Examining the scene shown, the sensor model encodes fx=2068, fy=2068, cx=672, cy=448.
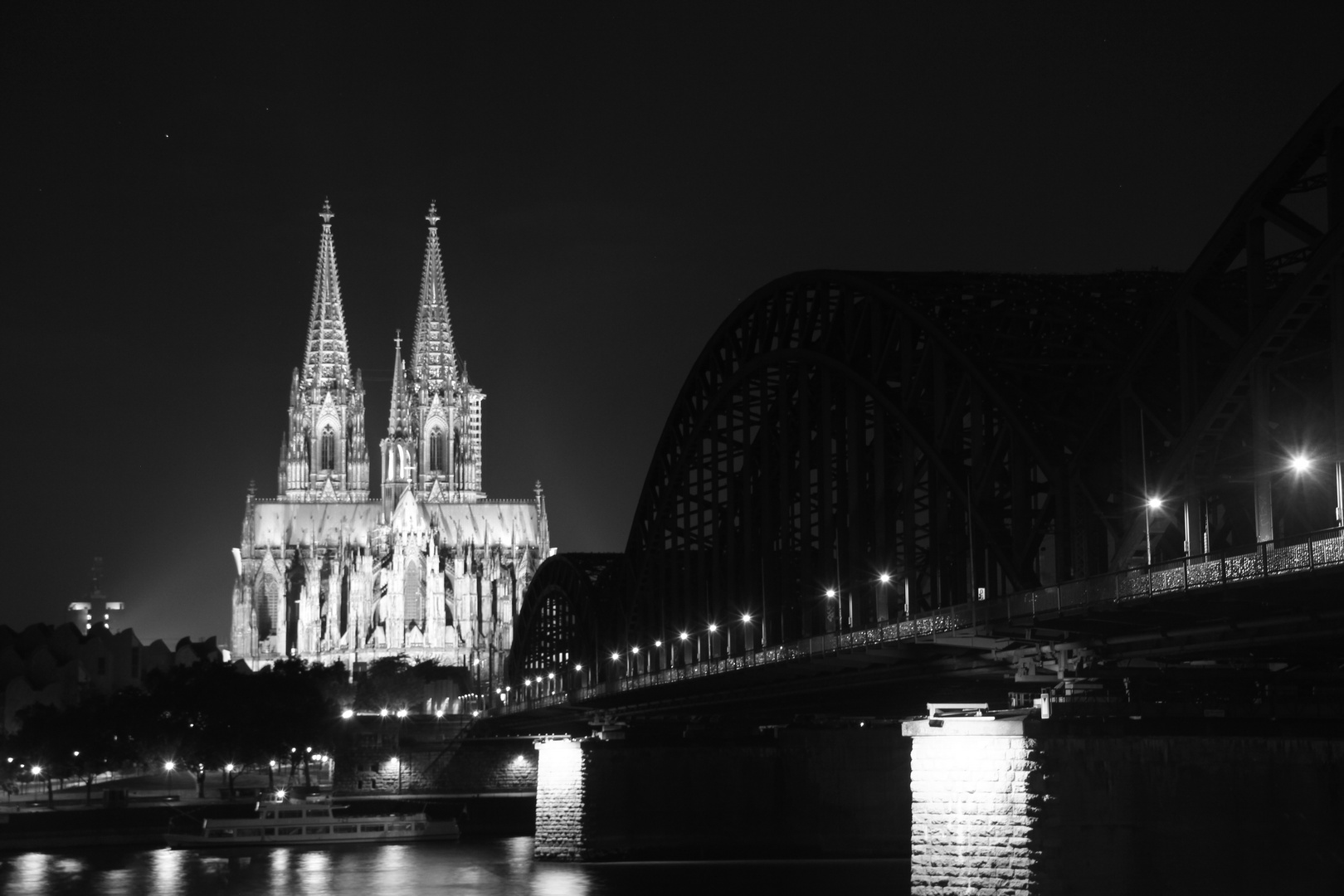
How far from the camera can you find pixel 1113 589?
4375cm

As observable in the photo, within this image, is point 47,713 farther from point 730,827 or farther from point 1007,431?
point 1007,431

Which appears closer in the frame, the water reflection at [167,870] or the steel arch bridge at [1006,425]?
the steel arch bridge at [1006,425]

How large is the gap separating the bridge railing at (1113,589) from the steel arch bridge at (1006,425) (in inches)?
76.1

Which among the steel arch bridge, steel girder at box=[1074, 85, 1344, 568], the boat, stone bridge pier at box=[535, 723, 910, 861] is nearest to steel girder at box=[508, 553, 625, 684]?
the boat

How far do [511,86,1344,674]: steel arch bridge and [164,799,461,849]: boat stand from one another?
29726mm

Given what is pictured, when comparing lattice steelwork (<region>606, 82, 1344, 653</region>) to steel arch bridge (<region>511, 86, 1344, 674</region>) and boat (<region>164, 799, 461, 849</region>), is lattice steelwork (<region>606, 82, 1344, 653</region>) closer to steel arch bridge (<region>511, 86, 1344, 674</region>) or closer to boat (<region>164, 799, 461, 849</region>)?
steel arch bridge (<region>511, 86, 1344, 674</region>)

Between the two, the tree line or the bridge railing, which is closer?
the bridge railing

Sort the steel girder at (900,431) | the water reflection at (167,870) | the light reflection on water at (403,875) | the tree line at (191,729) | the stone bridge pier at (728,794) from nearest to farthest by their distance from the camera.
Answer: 1. the steel girder at (900,431)
2. the light reflection on water at (403,875)
3. the water reflection at (167,870)
4. the stone bridge pier at (728,794)
5. the tree line at (191,729)

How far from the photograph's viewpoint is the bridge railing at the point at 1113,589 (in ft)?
123

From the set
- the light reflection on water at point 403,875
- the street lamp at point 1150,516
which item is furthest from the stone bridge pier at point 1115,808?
the light reflection on water at point 403,875

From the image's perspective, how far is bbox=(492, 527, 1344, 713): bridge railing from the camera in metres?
37.4

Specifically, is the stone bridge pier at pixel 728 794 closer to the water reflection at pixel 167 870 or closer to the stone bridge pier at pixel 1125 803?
the water reflection at pixel 167 870

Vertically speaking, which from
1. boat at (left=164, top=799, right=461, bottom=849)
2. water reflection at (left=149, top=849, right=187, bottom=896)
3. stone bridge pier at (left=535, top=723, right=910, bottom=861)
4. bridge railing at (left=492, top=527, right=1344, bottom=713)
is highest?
bridge railing at (left=492, top=527, right=1344, bottom=713)

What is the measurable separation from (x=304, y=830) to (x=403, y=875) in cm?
2744
